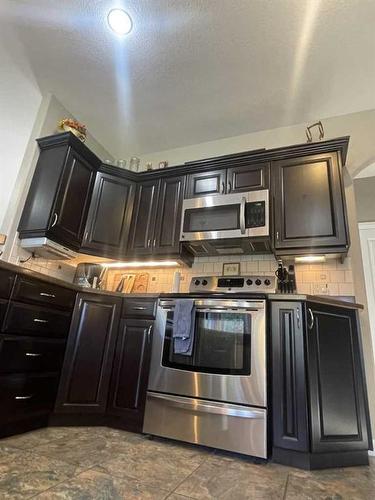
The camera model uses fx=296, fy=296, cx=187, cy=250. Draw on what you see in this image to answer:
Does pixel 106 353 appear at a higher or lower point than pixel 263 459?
higher

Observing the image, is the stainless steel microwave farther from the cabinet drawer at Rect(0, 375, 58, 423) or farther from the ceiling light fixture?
the cabinet drawer at Rect(0, 375, 58, 423)

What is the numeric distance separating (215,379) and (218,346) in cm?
20

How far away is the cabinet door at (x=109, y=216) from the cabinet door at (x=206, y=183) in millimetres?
644

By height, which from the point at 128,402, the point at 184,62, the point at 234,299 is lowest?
the point at 128,402

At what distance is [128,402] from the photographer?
6.83 feet

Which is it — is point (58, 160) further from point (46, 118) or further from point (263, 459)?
point (263, 459)

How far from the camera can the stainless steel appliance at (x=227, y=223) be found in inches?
94.5

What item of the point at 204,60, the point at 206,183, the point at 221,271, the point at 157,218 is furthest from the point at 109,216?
the point at 204,60

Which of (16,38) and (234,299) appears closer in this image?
(234,299)

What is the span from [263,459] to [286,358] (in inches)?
22.0

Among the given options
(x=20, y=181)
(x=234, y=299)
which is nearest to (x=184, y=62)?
(x=20, y=181)

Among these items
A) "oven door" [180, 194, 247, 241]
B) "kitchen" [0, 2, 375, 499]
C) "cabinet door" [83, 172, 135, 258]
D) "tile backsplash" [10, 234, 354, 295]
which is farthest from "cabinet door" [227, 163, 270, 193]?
"cabinet door" [83, 172, 135, 258]

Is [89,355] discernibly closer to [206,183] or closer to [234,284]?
[234,284]

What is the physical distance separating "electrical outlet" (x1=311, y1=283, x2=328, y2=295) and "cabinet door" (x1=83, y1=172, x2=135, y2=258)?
5.66 ft
